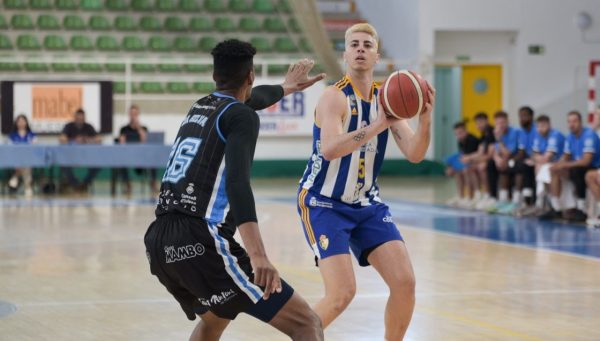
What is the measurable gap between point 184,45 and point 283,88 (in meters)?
19.4

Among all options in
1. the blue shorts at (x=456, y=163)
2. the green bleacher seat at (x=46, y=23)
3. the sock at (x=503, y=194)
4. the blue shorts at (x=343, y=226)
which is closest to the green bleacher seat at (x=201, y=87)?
the green bleacher seat at (x=46, y=23)

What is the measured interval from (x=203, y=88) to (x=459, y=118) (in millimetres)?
6930

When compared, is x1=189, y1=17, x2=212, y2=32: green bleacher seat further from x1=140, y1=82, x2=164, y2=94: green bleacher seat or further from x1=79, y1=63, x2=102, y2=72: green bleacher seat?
x1=79, y1=63, x2=102, y2=72: green bleacher seat

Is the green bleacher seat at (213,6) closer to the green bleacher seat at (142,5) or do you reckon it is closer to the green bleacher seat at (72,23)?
the green bleacher seat at (142,5)

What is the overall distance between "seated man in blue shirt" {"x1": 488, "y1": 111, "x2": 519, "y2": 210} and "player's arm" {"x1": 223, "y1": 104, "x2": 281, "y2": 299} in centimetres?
1198

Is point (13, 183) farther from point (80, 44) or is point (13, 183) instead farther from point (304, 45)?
point (304, 45)

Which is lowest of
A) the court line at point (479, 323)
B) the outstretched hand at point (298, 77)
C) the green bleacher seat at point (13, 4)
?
the court line at point (479, 323)

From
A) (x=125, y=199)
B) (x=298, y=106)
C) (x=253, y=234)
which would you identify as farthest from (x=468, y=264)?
(x=298, y=106)

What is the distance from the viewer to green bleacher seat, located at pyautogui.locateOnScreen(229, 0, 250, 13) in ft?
84.4

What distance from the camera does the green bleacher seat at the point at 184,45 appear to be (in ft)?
81.0

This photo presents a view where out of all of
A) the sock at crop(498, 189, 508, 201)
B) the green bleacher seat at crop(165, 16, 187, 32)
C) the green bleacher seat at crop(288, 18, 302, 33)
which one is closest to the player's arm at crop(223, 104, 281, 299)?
the sock at crop(498, 189, 508, 201)

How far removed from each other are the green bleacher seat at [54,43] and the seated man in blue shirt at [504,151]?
11.4 metres

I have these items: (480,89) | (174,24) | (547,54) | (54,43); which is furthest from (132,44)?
(547,54)

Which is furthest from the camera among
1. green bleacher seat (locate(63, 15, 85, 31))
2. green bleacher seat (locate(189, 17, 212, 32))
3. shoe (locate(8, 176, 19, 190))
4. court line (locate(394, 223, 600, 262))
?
green bleacher seat (locate(189, 17, 212, 32))
